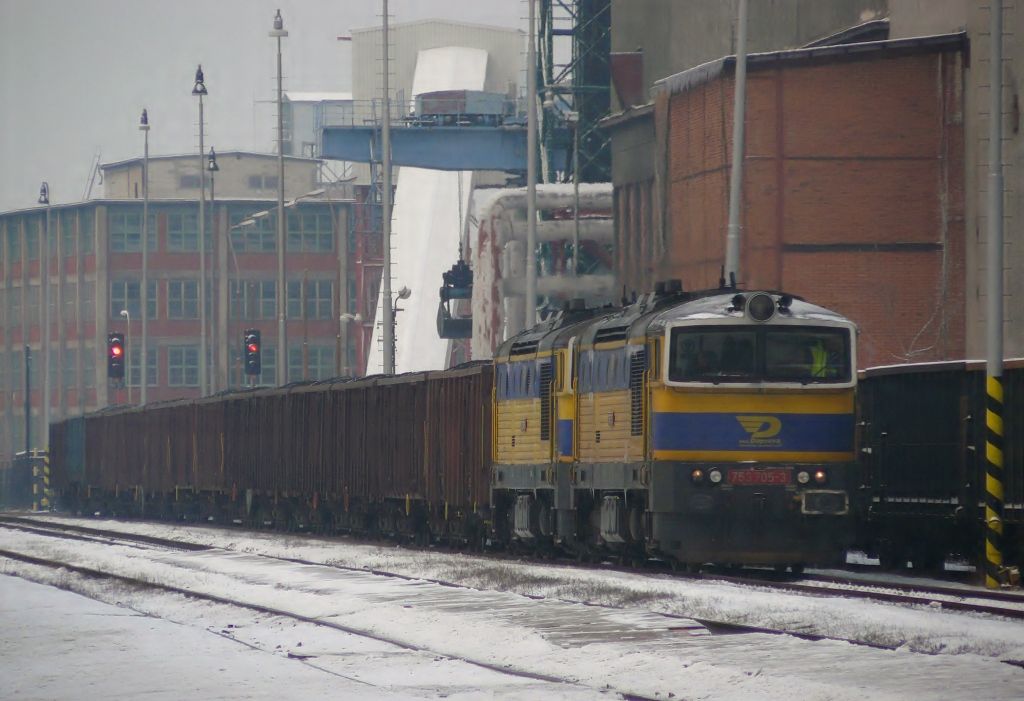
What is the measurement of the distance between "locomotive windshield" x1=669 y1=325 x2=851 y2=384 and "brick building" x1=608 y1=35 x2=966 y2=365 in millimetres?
21584

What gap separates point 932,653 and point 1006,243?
27.8 metres

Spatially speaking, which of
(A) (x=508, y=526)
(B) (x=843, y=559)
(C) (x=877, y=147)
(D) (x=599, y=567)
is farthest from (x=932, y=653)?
(C) (x=877, y=147)

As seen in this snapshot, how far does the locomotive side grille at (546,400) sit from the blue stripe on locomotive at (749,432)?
17.1 ft

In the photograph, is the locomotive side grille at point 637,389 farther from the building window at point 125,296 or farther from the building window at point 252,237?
the building window at point 125,296

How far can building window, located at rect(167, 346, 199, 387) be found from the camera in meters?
123

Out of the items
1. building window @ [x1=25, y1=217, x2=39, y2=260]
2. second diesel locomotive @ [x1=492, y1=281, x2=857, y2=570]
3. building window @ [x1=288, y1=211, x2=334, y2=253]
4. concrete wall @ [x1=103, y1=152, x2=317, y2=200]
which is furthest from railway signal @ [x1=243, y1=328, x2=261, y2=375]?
concrete wall @ [x1=103, y1=152, x2=317, y2=200]

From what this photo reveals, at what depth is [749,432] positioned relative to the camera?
23453mm

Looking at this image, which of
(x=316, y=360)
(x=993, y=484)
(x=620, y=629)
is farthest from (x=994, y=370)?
(x=316, y=360)

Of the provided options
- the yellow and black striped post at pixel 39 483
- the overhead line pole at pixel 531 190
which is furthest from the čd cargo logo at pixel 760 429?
the yellow and black striped post at pixel 39 483

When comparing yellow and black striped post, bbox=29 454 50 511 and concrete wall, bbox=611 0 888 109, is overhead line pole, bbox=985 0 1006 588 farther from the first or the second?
yellow and black striped post, bbox=29 454 50 511

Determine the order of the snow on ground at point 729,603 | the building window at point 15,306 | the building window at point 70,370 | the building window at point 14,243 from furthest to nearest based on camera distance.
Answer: the building window at point 14,243
the building window at point 15,306
the building window at point 70,370
the snow on ground at point 729,603

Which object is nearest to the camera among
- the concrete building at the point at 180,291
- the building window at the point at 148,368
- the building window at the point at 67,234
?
the building window at the point at 148,368

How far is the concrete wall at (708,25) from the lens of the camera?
2039 inches

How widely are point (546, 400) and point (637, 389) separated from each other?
171 inches
